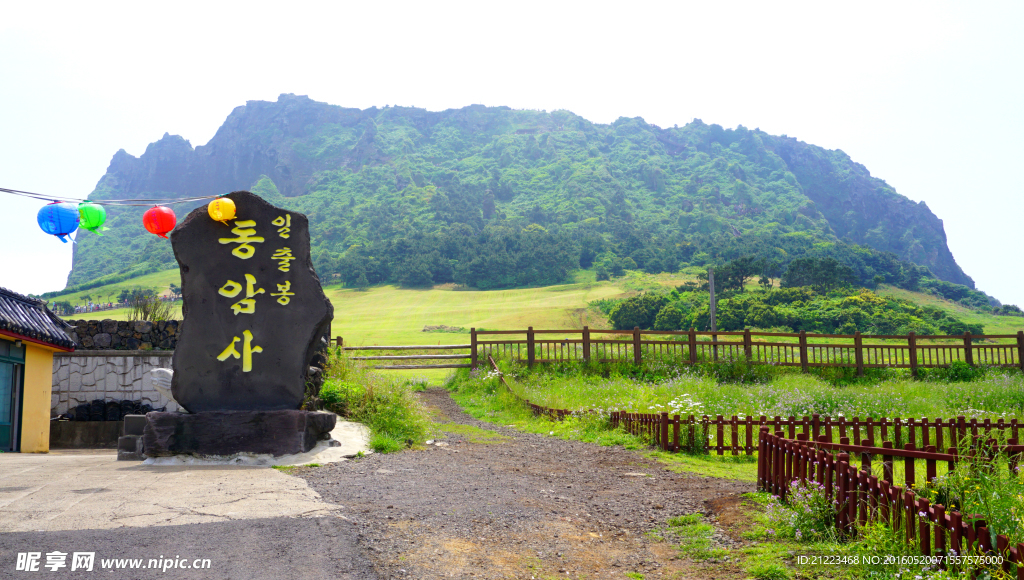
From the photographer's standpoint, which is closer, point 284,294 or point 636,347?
point 284,294

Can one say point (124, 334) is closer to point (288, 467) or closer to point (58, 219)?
point (58, 219)

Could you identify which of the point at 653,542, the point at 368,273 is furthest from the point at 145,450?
the point at 368,273

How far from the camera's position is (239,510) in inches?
176

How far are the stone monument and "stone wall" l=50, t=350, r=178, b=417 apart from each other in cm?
568

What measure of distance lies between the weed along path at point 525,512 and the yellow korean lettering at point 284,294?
90.6 inches

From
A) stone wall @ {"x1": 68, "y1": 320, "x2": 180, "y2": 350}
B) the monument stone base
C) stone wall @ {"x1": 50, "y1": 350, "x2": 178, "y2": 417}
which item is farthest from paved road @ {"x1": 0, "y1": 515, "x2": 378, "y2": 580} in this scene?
stone wall @ {"x1": 68, "y1": 320, "x2": 180, "y2": 350}

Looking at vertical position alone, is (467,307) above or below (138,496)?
above

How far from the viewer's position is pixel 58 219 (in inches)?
293

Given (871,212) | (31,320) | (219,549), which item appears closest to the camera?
(219,549)

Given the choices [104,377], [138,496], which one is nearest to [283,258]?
[138,496]

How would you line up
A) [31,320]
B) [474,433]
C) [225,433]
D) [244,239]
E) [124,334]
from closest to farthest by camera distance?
[225,433] < [244,239] < [31,320] < [474,433] < [124,334]

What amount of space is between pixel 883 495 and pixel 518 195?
108m

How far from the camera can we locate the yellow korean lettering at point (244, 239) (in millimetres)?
7891

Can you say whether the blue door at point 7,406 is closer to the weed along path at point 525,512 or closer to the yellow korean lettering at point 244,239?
the yellow korean lettering at point 244,239
